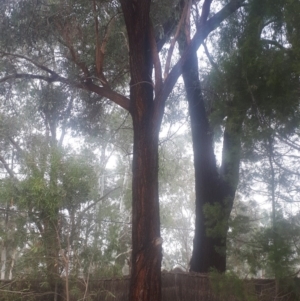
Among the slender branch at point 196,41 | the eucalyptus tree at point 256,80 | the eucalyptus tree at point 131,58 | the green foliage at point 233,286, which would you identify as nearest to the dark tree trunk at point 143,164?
the eucalyptus tree at point 131,58

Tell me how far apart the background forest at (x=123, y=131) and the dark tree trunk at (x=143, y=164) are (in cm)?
27

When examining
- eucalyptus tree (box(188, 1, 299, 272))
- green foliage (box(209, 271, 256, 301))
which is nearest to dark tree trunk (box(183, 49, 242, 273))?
eucalyptus tree (box(188, 1, 299, 272))

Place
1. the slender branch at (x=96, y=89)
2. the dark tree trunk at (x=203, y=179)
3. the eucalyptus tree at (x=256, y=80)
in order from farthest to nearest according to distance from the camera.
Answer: the dark tree trunk at (x=203, y=179) < the slender branch at (x=96, y=89) < the eucalyptus tree at (x=256, y=80)

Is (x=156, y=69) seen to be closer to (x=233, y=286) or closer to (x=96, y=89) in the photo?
(x=96, y=89)

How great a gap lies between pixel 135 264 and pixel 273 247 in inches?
78.7

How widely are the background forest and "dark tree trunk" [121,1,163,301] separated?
27 cm

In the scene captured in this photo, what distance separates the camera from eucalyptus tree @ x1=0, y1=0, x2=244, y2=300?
5945mm

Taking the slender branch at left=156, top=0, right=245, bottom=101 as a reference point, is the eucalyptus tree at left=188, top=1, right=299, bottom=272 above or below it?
below

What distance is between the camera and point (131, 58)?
22.4ft

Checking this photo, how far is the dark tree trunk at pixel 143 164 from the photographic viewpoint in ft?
19.0

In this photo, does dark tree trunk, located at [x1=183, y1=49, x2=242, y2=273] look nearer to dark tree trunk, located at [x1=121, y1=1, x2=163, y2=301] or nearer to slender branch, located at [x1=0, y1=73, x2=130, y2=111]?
dark tree trunk, located at [x1=121, y1=1, x2=163, y2=301]

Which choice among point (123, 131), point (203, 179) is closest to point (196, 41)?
point (203, 179)

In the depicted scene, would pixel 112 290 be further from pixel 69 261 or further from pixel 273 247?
pixel 273 247

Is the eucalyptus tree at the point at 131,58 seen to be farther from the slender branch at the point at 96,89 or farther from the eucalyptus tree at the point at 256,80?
the eucalyptus tree at the point at 256,80
